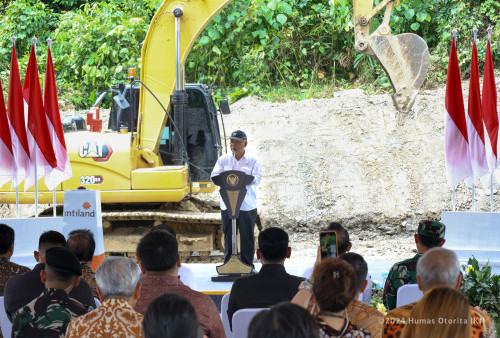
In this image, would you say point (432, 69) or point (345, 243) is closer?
point (345, 243)

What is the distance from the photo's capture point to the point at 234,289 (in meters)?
4.65

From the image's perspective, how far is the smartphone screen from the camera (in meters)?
4.49

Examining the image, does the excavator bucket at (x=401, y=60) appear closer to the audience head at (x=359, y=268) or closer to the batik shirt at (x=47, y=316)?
the audience head at (x=359, y=268)

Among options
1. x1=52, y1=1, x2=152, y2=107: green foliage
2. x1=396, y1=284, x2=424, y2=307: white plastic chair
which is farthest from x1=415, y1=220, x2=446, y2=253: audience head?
x1=52, y1=1, x2=152, y2=107: green foliage

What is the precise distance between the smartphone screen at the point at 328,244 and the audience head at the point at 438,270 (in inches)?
32.3

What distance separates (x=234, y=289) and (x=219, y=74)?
1676cm

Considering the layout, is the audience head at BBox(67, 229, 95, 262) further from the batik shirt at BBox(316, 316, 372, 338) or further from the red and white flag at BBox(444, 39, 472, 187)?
the red and white flag at BBox(444, 39, 472, 187)

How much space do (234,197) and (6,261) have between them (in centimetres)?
323

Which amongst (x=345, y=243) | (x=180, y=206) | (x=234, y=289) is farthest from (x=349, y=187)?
(x=234, y=289)

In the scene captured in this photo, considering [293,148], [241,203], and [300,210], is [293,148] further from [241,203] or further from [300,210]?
[241,203]

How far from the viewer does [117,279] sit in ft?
11.8

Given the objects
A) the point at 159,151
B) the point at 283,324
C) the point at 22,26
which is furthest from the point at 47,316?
the point at 22,26

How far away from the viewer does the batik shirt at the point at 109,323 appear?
11.1 ft

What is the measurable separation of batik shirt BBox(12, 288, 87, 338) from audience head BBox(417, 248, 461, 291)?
5.30 feet
